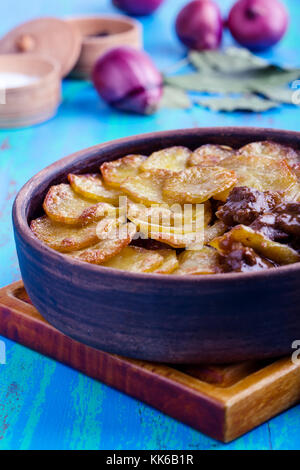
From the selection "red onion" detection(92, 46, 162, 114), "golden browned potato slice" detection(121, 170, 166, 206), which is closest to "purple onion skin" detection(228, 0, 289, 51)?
"red onion" detection(92, 46, 162, 114)

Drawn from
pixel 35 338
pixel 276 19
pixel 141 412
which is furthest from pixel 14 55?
pixel 141 412

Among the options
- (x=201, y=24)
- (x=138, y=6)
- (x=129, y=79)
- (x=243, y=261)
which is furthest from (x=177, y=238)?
(x=138, y=6)

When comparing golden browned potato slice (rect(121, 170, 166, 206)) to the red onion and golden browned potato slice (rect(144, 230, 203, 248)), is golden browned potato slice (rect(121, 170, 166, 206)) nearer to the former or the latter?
golden browned potato slice (rect(144, 230, 203, 248))

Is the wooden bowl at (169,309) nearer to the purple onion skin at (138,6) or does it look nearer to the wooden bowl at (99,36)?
the wooden bowl at (99,36)

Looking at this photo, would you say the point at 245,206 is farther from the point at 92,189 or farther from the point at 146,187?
the point at 92,189

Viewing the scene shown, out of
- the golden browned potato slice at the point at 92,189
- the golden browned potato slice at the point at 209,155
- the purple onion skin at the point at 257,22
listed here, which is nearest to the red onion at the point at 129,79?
the purple onion skin at the point at 257,22

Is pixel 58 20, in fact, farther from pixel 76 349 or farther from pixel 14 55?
pixel 76 349
